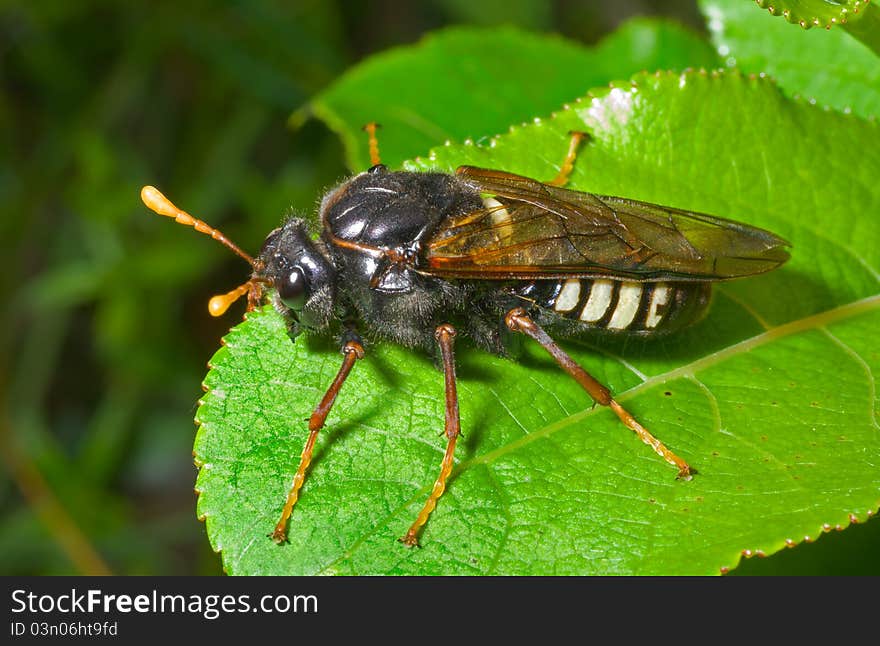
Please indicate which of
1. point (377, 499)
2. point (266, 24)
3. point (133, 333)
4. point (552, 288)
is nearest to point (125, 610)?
point (377, 499)

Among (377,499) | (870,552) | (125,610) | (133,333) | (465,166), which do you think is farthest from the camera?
(133,333)

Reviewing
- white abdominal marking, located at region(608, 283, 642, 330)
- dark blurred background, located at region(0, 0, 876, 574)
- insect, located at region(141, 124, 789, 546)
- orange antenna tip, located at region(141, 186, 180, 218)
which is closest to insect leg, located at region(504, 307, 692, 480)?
insect, located at region(141, 124, 789, 546)

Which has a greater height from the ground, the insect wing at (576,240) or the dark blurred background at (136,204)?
the insect wing at (576,240)

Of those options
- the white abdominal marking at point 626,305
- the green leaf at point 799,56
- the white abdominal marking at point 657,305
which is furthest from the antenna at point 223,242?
the green leaf at point 799,56

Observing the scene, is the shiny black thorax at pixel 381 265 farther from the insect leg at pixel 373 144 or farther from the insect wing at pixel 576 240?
the insect leg at pixel 373 144

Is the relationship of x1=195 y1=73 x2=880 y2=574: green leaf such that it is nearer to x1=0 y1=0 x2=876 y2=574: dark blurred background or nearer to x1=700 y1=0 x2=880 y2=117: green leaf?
x1=700 y1=0 x2=880 y2=117: green leaf

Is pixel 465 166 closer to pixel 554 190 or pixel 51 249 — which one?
pixel 554 190

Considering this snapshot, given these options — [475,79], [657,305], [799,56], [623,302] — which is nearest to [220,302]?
[623,302]
